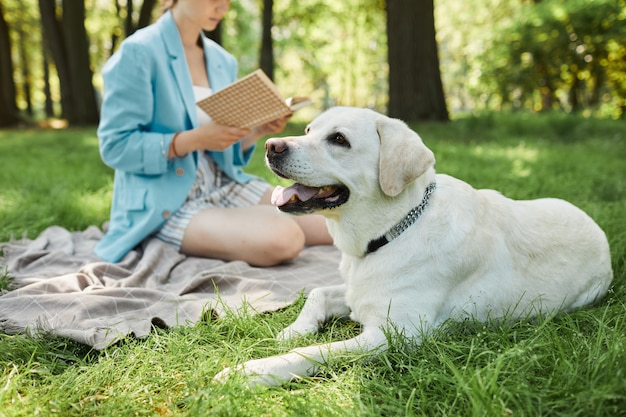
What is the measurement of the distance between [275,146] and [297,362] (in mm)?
970

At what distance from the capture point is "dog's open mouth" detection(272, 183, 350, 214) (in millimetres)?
2389

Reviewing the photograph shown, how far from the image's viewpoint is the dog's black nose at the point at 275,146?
2287 millimetres

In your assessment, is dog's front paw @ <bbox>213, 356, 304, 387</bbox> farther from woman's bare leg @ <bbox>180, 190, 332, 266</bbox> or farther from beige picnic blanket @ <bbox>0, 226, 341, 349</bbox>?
woman's bare leg @ <bbox>180, 190, 332, 266</bbox>

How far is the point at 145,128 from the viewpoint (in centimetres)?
366

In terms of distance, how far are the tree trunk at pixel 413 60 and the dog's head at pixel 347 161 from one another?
6889 mm

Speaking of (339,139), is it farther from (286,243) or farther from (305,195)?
(286,243)

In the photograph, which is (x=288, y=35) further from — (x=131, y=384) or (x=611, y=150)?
(x=131, y=384)

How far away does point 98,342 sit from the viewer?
2.26 metres

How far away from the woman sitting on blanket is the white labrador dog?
103 centimetres

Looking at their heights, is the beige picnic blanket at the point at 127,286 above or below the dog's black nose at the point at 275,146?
below

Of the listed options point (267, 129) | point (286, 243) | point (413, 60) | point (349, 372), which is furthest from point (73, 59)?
point (349, 372)

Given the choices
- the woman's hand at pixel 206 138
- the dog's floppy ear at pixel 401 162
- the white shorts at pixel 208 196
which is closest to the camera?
the dog's floppy ear at pixel 401 162

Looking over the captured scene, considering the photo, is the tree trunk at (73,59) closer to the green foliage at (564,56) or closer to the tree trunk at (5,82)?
the tree trunk at (5,82)

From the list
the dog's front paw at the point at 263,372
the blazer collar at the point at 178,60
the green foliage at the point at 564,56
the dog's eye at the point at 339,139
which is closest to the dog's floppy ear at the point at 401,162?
the dog's eye at the point at 339,139
